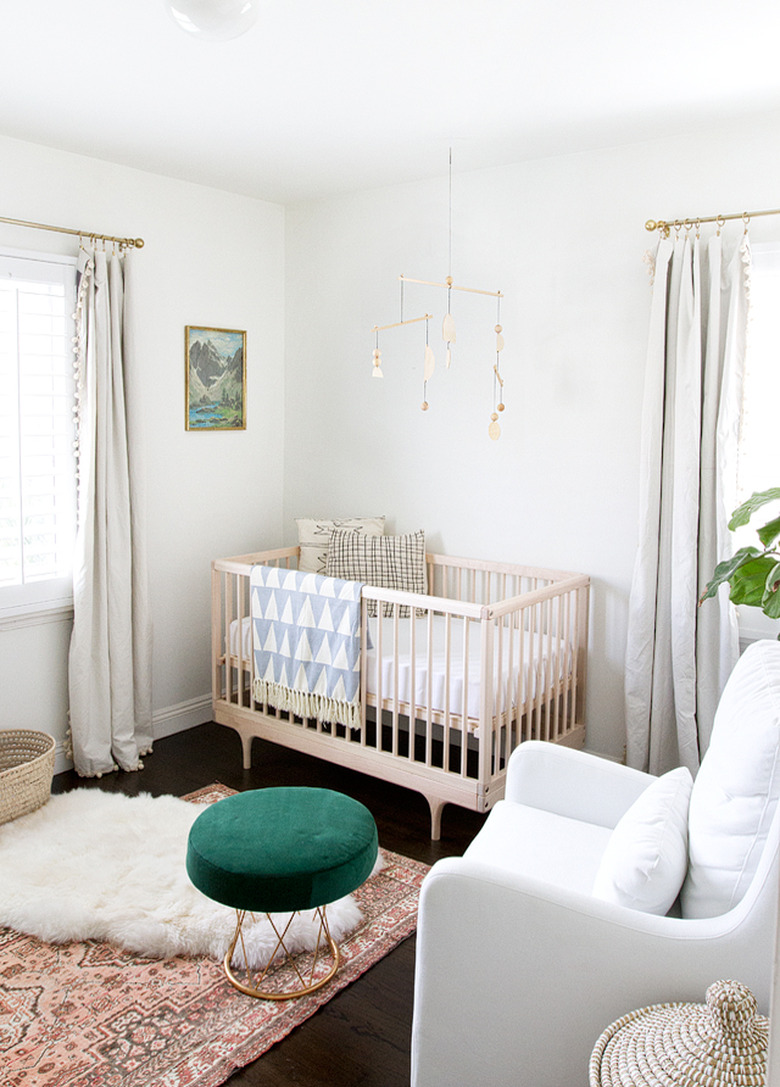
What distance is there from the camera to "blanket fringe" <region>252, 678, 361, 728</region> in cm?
334

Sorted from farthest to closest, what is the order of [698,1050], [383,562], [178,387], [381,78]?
[178,387], [383,562], [381,78], [698,1050]

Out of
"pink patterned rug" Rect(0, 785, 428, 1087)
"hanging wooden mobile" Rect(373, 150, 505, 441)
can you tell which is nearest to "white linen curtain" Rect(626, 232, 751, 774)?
"hanging wooden mobile" Rect(373, 150, 505, 441)

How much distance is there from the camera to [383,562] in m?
3.88

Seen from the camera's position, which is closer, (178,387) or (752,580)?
(752,580)

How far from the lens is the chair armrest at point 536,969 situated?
1496mm

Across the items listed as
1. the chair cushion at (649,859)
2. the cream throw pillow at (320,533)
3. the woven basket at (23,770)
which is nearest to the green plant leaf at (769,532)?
the chair cushion at (649,859)

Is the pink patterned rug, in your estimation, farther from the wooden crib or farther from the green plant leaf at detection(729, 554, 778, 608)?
the green plant leaf at detection(729, 554, 778, 608)

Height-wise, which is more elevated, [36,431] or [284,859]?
[36,431]

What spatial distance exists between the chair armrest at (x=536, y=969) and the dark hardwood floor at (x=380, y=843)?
0.36 meters

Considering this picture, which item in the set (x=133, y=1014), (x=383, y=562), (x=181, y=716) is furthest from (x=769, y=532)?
(x=181, y=716)

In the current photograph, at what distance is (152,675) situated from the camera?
4016mm

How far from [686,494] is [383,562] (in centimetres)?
137

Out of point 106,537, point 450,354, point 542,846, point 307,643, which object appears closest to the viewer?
point 542,846

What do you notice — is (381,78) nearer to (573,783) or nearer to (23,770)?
(573,783)
